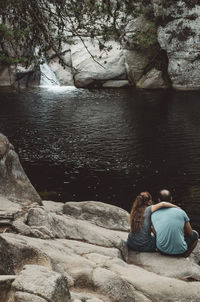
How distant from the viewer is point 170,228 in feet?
26.0

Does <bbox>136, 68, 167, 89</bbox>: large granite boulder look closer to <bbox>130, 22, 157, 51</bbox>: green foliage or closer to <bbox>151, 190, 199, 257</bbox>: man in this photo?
<bbox>130, 22, 157, 51</bbox>: green foliage

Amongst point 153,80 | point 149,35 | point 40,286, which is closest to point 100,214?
point 40,286

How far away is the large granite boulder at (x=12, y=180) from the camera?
1101 centimetres

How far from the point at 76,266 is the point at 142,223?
2237 mm

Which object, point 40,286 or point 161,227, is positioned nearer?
point 40,286

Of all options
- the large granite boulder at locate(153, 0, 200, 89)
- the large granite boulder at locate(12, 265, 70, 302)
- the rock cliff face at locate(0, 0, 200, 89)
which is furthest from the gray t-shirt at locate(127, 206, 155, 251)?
the large granite boulder at locate(153, 0, 200, 89)

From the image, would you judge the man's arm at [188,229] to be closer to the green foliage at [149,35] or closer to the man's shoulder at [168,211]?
the man's shoulder at [168,211]

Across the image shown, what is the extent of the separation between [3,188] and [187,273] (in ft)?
19.5

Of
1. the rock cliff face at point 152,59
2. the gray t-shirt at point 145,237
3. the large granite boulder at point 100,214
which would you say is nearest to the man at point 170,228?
the gray t-shirt at point 145,237

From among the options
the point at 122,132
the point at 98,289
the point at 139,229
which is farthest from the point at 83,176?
the point at 98,289

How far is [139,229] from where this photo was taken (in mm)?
8430

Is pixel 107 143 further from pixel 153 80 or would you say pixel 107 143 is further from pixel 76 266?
pixel 153 80

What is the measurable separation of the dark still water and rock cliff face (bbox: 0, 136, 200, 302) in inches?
264

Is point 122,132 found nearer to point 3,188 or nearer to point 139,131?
point 139,131
